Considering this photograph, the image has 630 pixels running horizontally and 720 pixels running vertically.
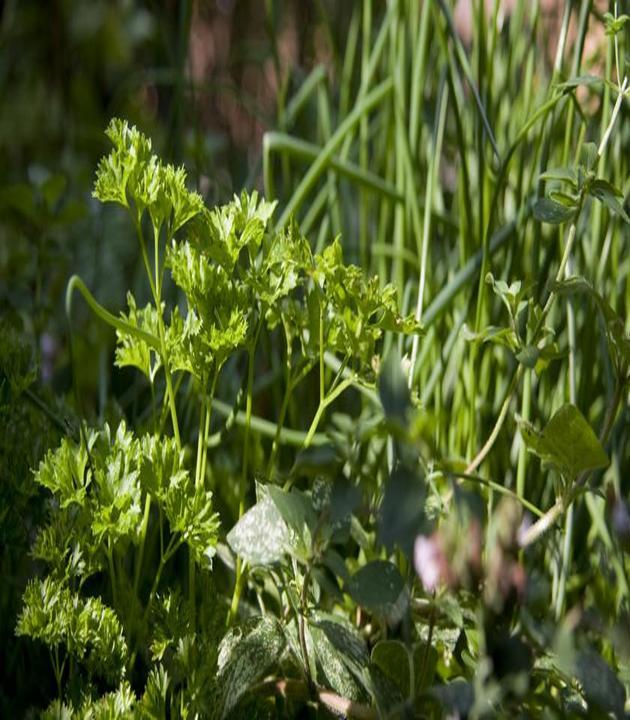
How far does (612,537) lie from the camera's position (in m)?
0.79

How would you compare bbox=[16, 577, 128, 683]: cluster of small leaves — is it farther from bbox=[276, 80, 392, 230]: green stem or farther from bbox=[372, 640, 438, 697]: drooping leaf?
bbox=[276, 80, 392, 230]: green stem

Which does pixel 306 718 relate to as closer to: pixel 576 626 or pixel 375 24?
pixel 576 626

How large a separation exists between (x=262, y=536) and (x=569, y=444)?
164 millimetres

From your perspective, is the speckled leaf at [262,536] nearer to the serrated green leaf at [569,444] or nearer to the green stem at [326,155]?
the serrated green leaf at [569,444]

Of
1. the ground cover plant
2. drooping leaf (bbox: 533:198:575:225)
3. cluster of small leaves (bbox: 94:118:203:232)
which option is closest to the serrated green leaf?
the ground cover plant

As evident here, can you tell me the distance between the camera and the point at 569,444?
57 cm

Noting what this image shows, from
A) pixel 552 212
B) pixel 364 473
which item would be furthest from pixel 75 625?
pixel 552 212

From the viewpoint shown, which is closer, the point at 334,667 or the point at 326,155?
the point at 334,667

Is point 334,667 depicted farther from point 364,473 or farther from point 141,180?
point 141,180

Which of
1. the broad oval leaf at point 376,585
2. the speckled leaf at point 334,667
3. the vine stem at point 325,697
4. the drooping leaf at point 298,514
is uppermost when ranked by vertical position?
the drooping leaf at point 298,514

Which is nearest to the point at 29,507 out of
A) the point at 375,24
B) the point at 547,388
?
the point at 547,388

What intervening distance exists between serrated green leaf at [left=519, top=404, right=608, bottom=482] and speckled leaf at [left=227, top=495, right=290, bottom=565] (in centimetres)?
14

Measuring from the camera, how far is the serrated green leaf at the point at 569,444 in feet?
1.84

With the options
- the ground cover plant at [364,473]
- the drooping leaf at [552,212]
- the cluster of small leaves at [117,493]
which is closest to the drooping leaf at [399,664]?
the ground cover plant at [364,473]
